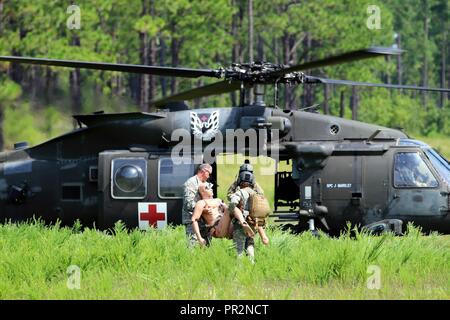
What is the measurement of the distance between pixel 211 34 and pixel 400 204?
94.3 ft

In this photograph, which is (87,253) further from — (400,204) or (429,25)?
(429,25)

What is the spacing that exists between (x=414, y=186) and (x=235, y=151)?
2.81 metres

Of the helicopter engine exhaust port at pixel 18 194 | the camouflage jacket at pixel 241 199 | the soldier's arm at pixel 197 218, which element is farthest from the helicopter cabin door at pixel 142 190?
the camouflage jacket at pixel 241 199

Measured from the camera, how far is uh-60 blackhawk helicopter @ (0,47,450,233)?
44.1 ft

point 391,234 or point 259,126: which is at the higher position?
point 259,126

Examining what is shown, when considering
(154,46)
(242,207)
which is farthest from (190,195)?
(154,46)

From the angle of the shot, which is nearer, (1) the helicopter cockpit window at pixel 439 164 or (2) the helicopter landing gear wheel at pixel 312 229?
(2) the helicopter landing gear wheel at pixel 312 229

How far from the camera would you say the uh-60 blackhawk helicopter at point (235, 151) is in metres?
13.4

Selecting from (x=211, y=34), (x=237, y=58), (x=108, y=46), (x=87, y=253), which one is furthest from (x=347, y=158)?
(x=237, y=58)

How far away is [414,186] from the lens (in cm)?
1344

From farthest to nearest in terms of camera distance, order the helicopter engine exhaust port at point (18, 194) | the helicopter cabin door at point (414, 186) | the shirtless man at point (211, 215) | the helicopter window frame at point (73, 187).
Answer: the helicopter engine exhaust port at point (18, 194), the helicopter window frame at point (73, 187), the helicopter cabin door at point (414, 186), the shirtless man at point (211, 215)

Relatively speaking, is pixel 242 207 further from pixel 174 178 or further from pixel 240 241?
pixel 174 178

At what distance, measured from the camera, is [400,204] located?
1342 cm

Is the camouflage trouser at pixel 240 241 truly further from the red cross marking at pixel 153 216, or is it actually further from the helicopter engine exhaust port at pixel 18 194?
the helicopter engine exhaust port at pixel 18 194
